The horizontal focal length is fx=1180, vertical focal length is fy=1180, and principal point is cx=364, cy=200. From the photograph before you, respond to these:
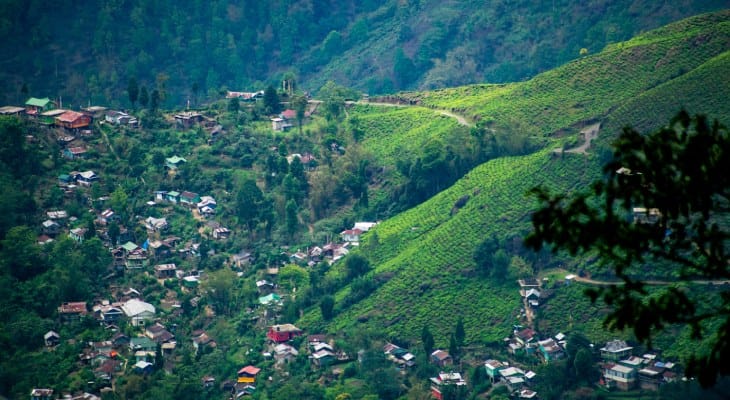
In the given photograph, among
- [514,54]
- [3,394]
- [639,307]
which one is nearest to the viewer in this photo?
[639,307]

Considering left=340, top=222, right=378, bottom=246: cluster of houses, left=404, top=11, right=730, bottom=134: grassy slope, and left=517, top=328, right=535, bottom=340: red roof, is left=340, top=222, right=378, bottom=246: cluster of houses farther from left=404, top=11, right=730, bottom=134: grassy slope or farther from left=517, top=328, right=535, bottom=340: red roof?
left=517, top=328, right=535, bottom=340: red roof

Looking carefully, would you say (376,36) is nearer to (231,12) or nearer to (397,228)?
(231,12)

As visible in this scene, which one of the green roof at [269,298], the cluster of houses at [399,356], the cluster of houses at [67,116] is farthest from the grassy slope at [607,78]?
the cluster of houses at [67,116]

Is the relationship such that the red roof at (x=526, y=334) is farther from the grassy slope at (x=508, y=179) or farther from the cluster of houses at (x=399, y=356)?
the cluster of houses at (x=399, y=356)

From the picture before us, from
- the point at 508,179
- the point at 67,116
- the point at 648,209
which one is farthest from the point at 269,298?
the point at 648,209

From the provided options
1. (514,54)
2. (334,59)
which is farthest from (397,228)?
(334,59)

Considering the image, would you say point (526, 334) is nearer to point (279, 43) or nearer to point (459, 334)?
point (459, 334)

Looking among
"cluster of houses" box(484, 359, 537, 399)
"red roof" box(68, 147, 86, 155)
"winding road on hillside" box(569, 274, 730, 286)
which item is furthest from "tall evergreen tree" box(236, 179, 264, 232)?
"cluster of houses" box(484, 359, 537, 399)
